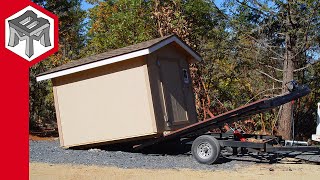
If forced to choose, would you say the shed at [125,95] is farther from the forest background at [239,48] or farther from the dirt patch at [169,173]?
the forest background at [239,48]

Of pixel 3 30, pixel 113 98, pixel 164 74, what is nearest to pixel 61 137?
pixel 113 98

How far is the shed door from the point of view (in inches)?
458

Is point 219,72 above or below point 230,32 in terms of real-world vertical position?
below

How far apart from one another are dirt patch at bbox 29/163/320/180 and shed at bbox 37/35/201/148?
2398mm

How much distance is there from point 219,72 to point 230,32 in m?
2.15

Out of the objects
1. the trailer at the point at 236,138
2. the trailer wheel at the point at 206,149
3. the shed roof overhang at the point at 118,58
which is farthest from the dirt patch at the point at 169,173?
the shed roof overhang at the point at 118,58

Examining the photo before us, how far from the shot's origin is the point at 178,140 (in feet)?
36.6

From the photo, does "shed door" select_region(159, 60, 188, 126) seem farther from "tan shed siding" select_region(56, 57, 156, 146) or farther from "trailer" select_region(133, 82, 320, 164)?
"trailer" select_region(133, 82, 320, 164)

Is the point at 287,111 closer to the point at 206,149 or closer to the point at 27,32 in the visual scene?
the point at 206,149

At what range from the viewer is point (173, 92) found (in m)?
12.1

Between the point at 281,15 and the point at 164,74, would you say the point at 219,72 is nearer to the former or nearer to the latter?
the point at 281,15

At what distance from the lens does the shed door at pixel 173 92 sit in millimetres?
11641

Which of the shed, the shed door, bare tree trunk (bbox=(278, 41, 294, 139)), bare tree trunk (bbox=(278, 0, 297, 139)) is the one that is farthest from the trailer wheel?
bare tree trunk (bbox=(278, 41, 294, 139))

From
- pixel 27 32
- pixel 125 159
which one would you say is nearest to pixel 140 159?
pixel 125 159
